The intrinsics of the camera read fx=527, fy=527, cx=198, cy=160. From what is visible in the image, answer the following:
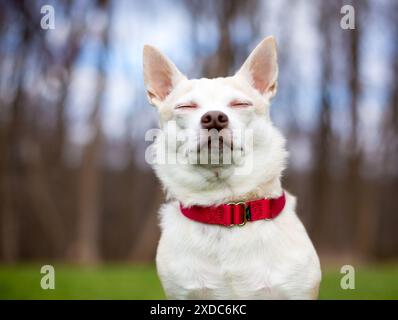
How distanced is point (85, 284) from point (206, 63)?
265 inches

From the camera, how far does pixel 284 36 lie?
14.1m

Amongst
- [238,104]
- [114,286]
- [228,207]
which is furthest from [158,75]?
[114,286]

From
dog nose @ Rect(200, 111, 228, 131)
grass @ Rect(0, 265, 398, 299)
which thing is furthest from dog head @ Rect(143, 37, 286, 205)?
grass @ Rect(0, 265, 398, 299)

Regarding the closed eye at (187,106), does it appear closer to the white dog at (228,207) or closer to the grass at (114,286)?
the white dog at (228,207)

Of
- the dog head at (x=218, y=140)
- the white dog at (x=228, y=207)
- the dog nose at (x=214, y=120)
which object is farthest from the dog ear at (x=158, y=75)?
the dog nose at (x=214, y=120)

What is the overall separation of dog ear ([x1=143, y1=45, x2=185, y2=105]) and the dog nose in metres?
0.70

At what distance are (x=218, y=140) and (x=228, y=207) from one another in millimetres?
420

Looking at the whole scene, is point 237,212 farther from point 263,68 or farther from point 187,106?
point 263,68

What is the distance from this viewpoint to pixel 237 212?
3.13 metres

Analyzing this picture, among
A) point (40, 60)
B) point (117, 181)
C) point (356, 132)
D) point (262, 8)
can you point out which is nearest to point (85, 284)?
point (40, 60)

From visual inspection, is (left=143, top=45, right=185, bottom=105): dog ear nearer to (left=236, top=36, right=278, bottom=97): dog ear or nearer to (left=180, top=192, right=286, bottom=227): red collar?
(left=236, top=36, right=278, bottom=97): dog ear

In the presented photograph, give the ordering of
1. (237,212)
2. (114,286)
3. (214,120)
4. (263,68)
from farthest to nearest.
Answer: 1. (114,286)
2. (263,68)
3. (237,212)
4. (214,120)
